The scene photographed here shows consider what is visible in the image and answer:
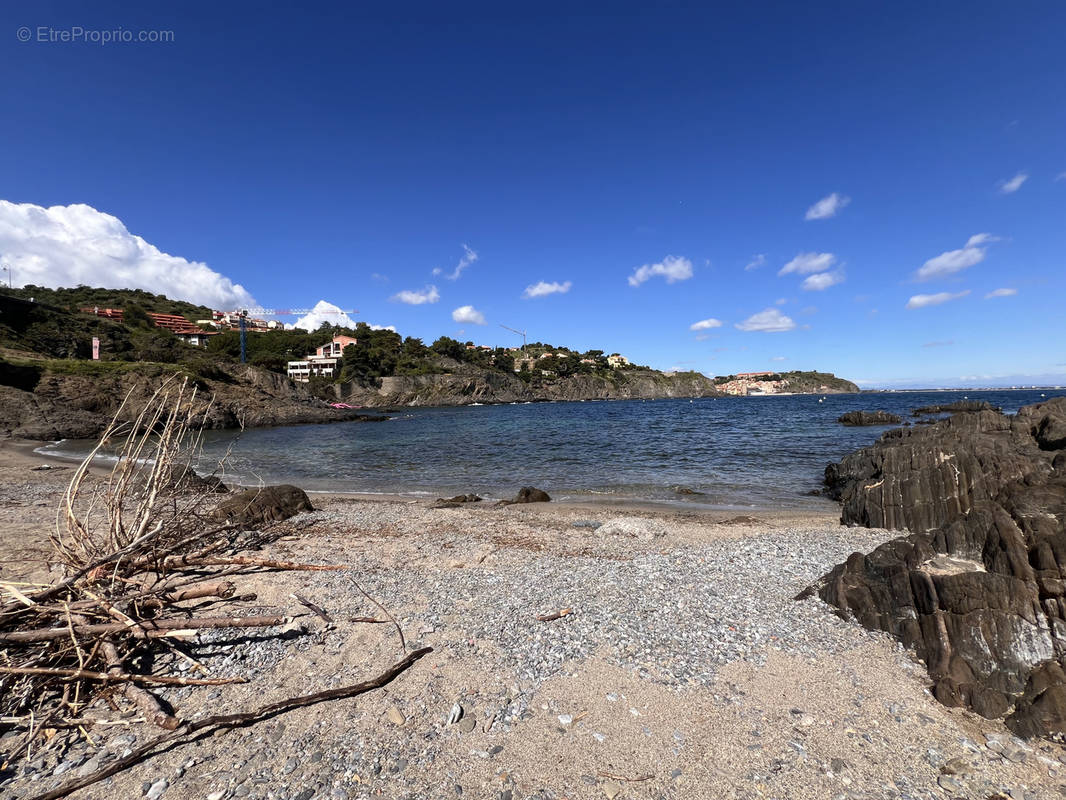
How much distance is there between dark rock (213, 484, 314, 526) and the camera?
36.1 ft

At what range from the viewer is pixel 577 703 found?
459 cm

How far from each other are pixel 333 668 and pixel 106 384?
206ft

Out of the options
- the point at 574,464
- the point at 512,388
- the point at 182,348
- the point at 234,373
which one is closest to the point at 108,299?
the point at 182,348

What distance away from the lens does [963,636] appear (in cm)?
508

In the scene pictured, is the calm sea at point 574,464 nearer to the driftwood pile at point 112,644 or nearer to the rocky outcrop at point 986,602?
the driftwood pile at point 112,644

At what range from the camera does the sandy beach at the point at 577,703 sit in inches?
144

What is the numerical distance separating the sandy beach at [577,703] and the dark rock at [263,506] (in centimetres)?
327

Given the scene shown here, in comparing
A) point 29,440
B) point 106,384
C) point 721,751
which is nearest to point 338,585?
point 721,751

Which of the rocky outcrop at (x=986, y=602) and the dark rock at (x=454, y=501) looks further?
the dark rock at (x=454, y=501)

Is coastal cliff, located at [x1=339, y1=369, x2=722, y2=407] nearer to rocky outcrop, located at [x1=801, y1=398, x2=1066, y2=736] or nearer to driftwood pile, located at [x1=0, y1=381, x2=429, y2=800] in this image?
driftwood pile, located at [x1=0, y1=381, x2=429, y2=800]

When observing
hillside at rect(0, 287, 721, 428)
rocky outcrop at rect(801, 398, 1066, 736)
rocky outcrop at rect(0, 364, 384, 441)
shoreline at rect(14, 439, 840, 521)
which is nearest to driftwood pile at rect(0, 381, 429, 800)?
hillside at rect(0, 287, 721, 428)

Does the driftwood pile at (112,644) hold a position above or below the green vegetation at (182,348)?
below

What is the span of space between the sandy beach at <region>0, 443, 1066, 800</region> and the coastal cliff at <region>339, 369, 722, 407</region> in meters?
108

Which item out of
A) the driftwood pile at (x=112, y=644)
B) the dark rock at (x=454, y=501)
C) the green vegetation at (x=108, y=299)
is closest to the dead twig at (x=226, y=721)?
the driftwood pile at (x=112, y=644)
